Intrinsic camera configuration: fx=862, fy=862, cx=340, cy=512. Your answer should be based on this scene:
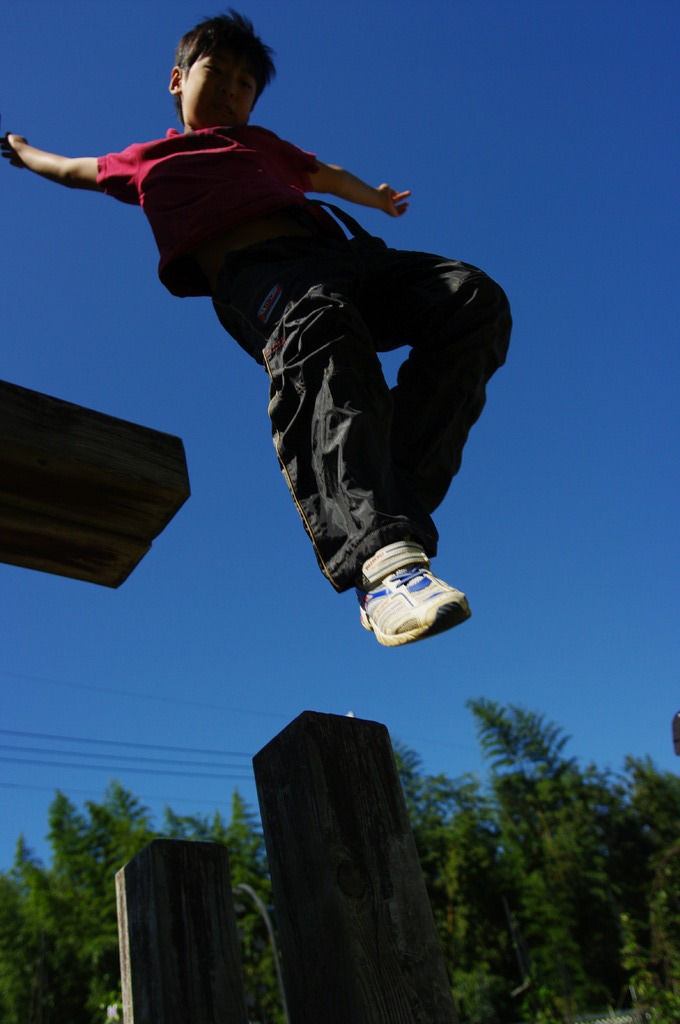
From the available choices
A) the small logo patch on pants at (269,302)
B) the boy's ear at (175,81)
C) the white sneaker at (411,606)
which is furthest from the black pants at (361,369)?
the boy's ear at (175,81)

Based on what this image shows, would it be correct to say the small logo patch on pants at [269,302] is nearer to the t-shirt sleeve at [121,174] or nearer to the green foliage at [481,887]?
the t-shirt sleeve at [121,174]

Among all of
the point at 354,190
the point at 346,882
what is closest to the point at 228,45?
the point at 354,190

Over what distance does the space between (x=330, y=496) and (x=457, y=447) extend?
62 cm

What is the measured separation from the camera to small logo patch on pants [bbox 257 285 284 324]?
2.10 m

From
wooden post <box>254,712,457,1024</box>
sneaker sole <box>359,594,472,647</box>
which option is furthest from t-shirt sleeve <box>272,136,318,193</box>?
wooden post <box>254,712,457,1024</box>

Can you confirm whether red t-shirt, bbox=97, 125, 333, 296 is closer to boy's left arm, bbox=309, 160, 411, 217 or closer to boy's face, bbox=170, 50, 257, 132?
boy's face, bbox=170, 50, 257, 132

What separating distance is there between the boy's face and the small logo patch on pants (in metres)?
1.02

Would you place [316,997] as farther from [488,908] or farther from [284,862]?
[488,908]

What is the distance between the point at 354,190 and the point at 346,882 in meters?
2.78

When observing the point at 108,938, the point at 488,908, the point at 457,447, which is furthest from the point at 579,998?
the point at 457,447

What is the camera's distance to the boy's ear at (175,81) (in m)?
3.07

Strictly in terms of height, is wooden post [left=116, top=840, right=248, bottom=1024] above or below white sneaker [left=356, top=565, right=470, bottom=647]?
below

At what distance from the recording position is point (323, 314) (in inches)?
77.5

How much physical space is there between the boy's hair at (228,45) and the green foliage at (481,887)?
17681mm
